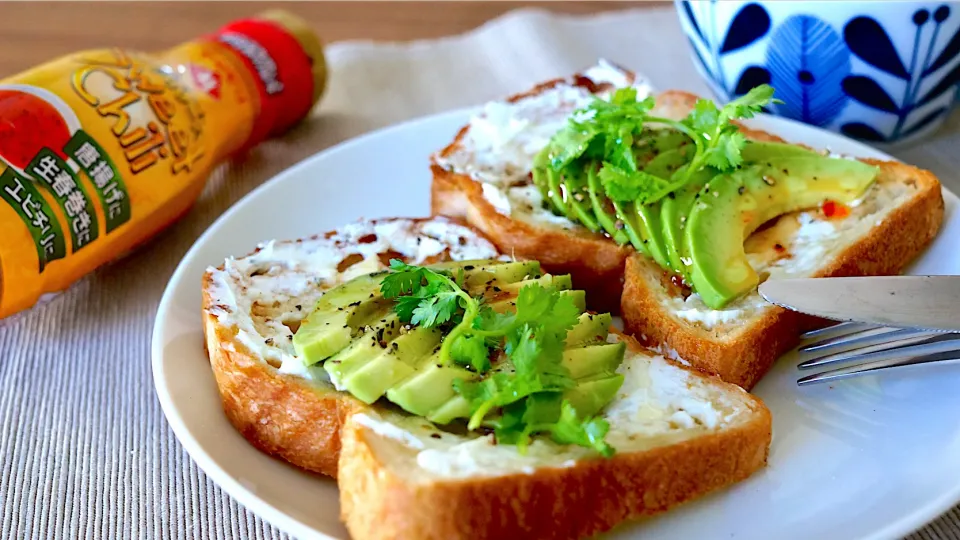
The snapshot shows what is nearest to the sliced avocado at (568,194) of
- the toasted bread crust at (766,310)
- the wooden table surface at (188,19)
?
the toasted bread crust at (766,310)

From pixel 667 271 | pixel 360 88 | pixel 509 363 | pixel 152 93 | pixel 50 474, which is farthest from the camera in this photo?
pixel 360 88

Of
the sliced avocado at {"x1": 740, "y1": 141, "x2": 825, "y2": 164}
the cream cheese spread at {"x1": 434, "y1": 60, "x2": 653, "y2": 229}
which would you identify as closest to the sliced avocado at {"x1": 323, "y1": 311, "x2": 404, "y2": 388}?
the cream cheese spread at {"x1": 434, "y1": 60, "x2": 653, "y2": 229}

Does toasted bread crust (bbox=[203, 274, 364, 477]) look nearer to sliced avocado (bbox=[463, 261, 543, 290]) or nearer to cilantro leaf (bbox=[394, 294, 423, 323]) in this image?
cilantro leaf (bbox=[394, 294, 423, 323])

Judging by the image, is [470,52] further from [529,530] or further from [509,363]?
[529,530]

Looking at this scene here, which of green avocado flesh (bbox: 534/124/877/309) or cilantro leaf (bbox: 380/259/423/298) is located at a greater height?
green avocado flesh (bbox: 534/124/877/309)

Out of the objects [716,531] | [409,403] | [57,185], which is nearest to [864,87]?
[716,531]

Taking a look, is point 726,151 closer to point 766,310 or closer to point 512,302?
point 766,310

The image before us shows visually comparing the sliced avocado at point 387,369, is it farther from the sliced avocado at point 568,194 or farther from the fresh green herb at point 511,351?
the sliced avocado at point 568,194
